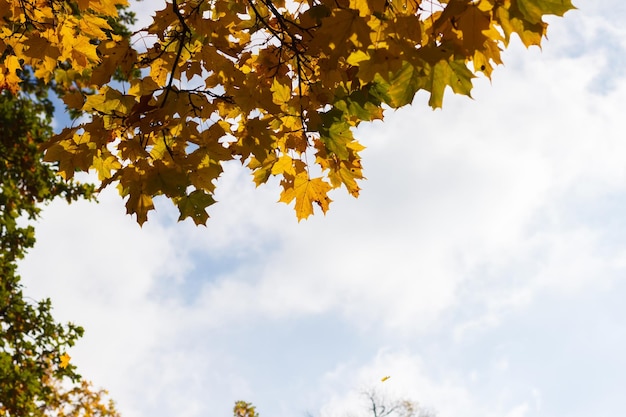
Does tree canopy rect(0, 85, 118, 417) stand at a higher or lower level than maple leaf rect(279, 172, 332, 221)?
higher

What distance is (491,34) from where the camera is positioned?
68.1 inches

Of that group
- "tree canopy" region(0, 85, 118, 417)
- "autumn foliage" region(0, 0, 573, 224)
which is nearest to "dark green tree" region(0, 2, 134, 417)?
"tree canopy" region(0, 85, 118, 417)

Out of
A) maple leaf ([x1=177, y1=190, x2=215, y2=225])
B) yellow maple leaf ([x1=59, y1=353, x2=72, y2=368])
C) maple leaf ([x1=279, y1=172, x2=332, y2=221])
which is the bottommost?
maple leaf ([x1=177, y1=190, x2=215, y2=225])

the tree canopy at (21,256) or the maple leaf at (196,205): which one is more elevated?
the tree canopy at (21,256)

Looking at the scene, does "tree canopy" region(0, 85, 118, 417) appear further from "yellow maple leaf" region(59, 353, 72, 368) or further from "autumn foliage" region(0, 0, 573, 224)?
"autumn foliage" region(0, 0, 573, 224)

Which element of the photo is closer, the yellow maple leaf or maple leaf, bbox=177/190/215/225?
maple leaf, bbox=177/190/215/225

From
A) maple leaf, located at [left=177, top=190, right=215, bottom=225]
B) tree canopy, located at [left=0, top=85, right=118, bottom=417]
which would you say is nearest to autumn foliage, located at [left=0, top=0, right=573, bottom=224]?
maple leaf, located at [left=177, top=190, right=215, bottom=225]

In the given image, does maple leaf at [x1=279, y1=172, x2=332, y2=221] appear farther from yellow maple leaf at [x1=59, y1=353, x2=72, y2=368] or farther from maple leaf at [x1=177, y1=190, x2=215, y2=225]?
yellow maple leaf at [x1=59, y1=353, x2=72, y2=368]

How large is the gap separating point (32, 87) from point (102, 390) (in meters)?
10.1

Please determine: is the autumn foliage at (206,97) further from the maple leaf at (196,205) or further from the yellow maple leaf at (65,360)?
the yellow maple leaf at (65,360)

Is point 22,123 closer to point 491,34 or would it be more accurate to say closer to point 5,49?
point 5,49

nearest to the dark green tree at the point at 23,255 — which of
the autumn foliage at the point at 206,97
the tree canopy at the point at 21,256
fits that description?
the tree canopy at the point at 21,256

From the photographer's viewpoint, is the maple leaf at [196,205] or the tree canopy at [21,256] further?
the tree canopy at [21,256]

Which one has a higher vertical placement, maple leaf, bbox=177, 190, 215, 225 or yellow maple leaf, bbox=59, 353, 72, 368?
yellow maple leaf, bbox=59, 353, 72, 368
